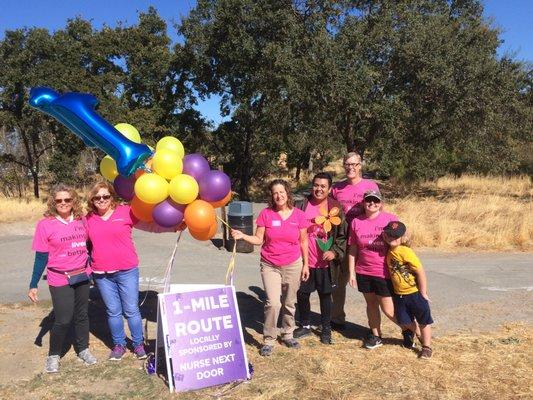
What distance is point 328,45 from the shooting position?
14094 millimetres

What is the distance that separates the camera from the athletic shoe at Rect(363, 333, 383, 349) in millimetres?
4469

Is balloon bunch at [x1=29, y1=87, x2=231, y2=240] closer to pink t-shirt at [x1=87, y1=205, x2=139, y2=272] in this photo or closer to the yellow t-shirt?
pink t-shirt at [x1=87, y1=205, x2=139, y2=272]

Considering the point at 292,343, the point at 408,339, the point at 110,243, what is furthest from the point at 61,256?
the point at 408,339

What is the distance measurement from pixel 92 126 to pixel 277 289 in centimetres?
212

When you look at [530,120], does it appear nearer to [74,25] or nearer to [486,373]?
[486,373]

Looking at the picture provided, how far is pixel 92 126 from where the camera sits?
3.72 metres

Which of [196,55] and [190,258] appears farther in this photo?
[196,55]

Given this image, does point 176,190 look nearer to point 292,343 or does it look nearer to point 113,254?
point 113,254

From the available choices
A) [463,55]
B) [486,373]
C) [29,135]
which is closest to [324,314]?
[486,373]

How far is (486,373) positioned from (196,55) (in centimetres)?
1860

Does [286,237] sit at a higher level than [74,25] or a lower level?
lower

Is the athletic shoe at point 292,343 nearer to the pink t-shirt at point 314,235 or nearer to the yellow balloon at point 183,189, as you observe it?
the pink t-shirt at point 314,235

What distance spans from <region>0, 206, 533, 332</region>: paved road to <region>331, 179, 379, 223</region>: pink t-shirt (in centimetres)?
149

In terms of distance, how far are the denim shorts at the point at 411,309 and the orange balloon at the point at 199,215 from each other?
1828mm
